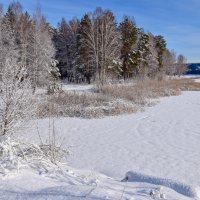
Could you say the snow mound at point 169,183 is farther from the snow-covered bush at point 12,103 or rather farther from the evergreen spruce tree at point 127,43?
the evergreen spruce tree at point 127,43

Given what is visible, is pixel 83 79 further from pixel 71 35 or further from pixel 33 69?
pixel 33 69

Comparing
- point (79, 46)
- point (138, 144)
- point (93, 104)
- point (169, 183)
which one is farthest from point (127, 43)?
point (169, 183)

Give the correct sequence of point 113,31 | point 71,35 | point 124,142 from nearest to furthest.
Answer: point 124,142 → point 113,31 → point 71,35

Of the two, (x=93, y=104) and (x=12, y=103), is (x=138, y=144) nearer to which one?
(x=12, y=103)

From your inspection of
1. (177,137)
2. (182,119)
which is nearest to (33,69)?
(182,119)

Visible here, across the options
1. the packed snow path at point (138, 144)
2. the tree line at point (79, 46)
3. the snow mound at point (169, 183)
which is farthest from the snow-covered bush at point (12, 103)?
the tree line at point (79, 46)

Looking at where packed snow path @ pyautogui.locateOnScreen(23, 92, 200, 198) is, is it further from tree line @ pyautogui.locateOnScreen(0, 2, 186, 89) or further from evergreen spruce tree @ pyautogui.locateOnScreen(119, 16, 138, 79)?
evergreen spruce tree @ pyautogui.locateOnScreen(119, 16, 138, 79)

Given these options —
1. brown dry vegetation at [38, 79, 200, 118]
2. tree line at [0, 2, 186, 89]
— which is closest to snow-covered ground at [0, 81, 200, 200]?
brown dry vegetation at [38, 79, 200, 118]

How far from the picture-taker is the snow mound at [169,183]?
416cm

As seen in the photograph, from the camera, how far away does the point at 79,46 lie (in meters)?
39.2

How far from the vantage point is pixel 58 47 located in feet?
143

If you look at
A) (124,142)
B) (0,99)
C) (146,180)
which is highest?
(0,99)

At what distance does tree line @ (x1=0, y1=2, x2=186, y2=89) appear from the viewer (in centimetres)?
3028

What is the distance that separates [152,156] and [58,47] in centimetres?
3610
